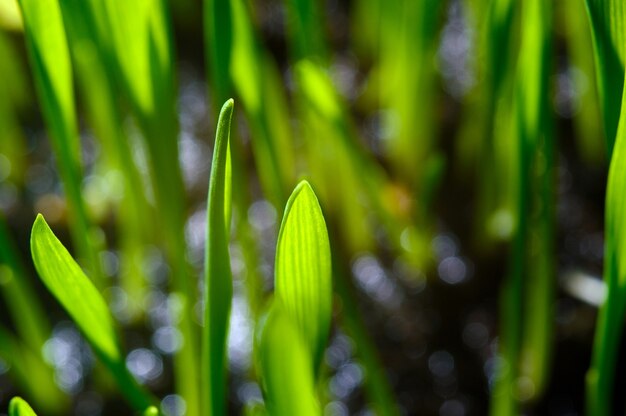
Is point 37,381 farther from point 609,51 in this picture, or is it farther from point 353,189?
point 609,51

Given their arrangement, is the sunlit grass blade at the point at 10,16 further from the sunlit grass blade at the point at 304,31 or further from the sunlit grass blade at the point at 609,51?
the sunlit grass blade at the point at 609,51

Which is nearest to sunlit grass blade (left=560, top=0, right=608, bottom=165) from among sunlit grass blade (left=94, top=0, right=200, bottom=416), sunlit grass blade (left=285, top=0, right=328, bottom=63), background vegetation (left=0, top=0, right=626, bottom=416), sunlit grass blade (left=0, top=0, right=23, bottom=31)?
background vegetation (left=0, top=0, right=626, bottom=416)

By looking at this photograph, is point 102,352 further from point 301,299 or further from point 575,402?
point 575,402

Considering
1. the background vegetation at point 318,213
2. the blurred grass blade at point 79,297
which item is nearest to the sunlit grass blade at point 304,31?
the background vegetation at point 318,213

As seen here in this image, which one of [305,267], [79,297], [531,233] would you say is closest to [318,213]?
[305,267]

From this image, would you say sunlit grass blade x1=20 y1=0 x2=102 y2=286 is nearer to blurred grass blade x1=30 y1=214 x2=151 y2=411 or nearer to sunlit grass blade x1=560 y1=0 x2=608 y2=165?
blurred grass blade x1=30 y1=214 x2=151 y2=411

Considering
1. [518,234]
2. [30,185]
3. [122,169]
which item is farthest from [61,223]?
[518,234]
